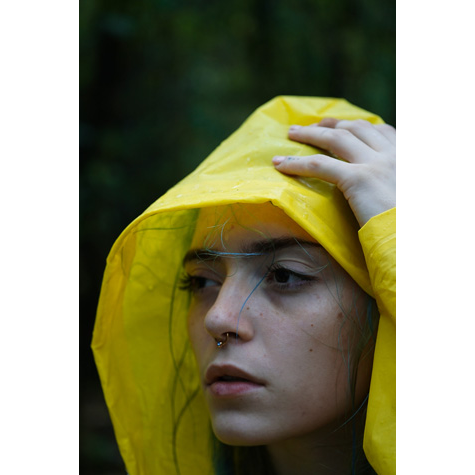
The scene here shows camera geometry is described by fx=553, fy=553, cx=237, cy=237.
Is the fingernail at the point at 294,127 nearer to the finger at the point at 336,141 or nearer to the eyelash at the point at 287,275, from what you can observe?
the finger at the point at 336,141

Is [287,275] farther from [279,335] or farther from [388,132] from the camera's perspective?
[388,132]

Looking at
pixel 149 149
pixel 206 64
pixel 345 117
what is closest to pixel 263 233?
pixel 345 117

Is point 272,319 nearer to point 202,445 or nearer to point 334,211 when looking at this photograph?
point 334,211

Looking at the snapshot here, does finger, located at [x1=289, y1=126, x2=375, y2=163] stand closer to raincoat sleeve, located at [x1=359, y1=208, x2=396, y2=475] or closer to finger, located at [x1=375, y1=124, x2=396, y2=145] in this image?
finger, located at [x1=375, y1=124, x2=396, y2=145]

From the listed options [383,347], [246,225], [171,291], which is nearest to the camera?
[383,347]

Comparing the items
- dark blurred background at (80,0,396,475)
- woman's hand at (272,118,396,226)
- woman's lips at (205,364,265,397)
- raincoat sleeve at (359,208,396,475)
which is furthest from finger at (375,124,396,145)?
dark blurred background at (80,0,396,475)

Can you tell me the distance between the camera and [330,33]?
266cm

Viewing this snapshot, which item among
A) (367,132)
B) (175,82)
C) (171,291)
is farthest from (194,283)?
(175,82)

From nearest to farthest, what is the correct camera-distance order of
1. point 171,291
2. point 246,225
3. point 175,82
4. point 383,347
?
1. point 383,347
2. point 246,225
3. point 171,291
4. point 175,82

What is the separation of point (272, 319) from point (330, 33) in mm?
2034

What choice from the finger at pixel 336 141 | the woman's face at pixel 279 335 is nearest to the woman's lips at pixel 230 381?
the woman's face at pixel 279 335

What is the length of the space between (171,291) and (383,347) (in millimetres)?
565

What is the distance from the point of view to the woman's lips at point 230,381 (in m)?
1.00

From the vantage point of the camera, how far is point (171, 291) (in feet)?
4.38
